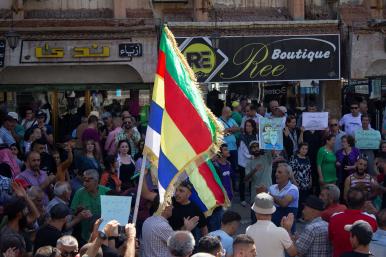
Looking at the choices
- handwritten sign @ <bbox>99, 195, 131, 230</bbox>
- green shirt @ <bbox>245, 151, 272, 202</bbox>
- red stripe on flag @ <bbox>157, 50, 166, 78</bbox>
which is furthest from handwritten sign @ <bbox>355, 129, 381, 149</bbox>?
handwritten sign @ <bbox>99, 195, 131, 230</bbox>

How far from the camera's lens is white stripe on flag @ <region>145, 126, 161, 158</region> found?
27.1 feet

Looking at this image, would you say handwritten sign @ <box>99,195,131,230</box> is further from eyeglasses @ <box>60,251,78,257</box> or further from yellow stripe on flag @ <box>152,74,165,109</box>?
yellow stripe on flag @ <box>152,74,165,109</box>

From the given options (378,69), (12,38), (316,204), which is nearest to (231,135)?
(12,38)

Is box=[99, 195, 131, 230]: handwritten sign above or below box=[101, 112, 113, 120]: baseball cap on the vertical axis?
above

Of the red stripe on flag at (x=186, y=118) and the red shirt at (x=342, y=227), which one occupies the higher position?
the red stripe on flag at (x=186, y=118)

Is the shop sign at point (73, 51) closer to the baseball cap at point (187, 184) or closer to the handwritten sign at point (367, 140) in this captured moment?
the handwritten sign at point (367, 140)

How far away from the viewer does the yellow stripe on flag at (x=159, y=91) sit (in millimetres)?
8516

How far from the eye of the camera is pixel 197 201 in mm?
10391

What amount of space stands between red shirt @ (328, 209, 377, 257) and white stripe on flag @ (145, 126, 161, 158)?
81.5 inches

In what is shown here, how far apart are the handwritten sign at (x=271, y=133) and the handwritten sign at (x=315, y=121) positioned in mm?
932

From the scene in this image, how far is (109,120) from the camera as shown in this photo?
16578 millimetres

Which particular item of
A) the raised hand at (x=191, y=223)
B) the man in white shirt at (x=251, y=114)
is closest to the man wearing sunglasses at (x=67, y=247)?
the raised hand at (x=191, y=223)

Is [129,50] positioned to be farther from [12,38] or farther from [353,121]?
[353,121]

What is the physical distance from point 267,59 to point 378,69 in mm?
3058
